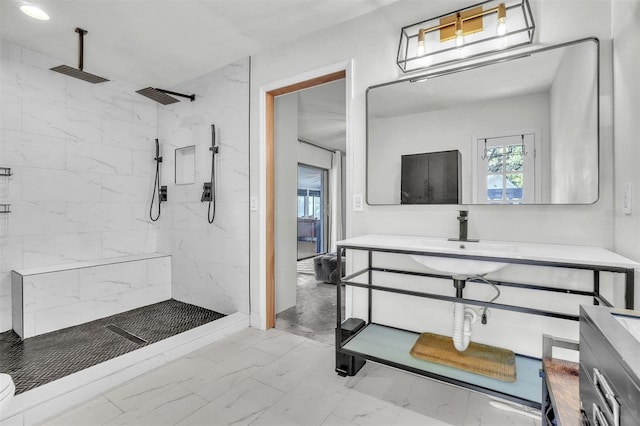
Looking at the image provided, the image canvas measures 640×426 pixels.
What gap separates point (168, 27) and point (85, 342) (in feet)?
8.70

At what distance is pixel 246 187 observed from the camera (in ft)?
9.56

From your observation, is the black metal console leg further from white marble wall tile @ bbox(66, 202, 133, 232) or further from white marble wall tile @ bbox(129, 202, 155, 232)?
white marble wall tile @ bbox(66, 202, 133, 232)

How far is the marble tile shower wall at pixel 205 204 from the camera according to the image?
116 inches

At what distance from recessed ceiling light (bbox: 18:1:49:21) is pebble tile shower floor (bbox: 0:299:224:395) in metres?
2.53

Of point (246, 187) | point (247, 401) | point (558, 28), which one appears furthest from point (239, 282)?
point (558, 28)

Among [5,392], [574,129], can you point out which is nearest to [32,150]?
[5,392]

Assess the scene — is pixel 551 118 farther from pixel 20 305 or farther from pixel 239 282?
pixel 20 305

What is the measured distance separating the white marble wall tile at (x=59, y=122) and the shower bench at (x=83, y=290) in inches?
51.3

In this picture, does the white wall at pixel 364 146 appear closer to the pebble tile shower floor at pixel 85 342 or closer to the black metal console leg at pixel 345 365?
the black metal console leg at pixel 345 365

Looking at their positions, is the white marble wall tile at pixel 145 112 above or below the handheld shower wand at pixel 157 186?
above

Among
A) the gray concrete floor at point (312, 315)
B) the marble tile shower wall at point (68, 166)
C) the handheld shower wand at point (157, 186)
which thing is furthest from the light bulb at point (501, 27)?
the marble tile shower wall at point (68, 166)

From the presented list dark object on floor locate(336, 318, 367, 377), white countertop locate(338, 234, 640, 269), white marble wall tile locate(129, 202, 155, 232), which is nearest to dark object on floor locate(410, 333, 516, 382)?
dark object on floor locate(336, 318, 367, 377)

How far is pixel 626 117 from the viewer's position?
136cm

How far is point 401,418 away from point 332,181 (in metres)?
5.74
